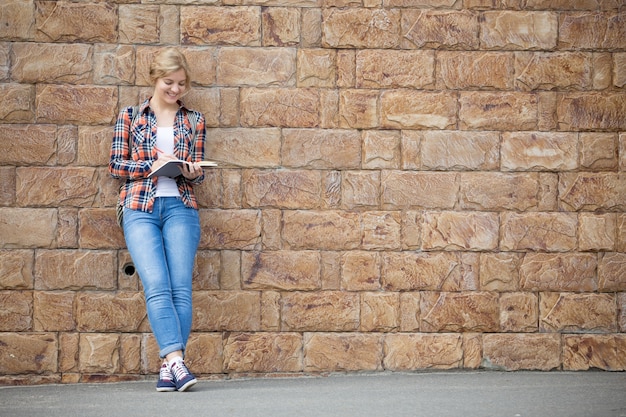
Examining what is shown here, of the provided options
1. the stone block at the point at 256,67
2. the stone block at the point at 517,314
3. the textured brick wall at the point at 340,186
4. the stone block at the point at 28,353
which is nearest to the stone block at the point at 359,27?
the textured brick wall at the point at 340,186

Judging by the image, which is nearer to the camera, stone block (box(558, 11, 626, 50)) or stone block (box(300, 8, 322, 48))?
stone block (box(300, 8, 322, 48))

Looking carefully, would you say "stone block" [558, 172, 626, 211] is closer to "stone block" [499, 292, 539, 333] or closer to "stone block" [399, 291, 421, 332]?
"stone block" [499, 292, 539, 333]

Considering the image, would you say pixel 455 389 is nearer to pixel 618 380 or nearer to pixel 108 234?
pixel 618 380

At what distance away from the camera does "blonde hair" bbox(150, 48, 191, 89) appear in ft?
23.0

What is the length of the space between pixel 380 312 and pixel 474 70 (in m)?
1.85

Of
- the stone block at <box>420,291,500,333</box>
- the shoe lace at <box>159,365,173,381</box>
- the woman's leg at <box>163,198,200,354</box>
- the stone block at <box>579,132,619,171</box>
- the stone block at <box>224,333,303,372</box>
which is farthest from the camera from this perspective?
the stone block at <box>579,132,619,171</box>

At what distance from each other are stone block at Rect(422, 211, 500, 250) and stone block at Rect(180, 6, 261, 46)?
1.80 metres

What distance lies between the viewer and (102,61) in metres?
7.55

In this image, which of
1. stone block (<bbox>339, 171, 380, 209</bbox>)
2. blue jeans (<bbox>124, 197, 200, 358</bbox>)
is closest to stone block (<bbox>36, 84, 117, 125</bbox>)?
blue jeans (<bbox>124, 197, 200, 358</bbox>)

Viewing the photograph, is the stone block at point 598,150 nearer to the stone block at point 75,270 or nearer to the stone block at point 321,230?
the stone block at point 321,230

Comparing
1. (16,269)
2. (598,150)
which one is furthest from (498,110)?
(16,269)

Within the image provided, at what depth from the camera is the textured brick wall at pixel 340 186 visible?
7508 millimetres

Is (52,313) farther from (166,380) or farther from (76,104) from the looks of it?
(76,104)

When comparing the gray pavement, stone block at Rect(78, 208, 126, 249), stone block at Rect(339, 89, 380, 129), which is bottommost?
the gray pavement
